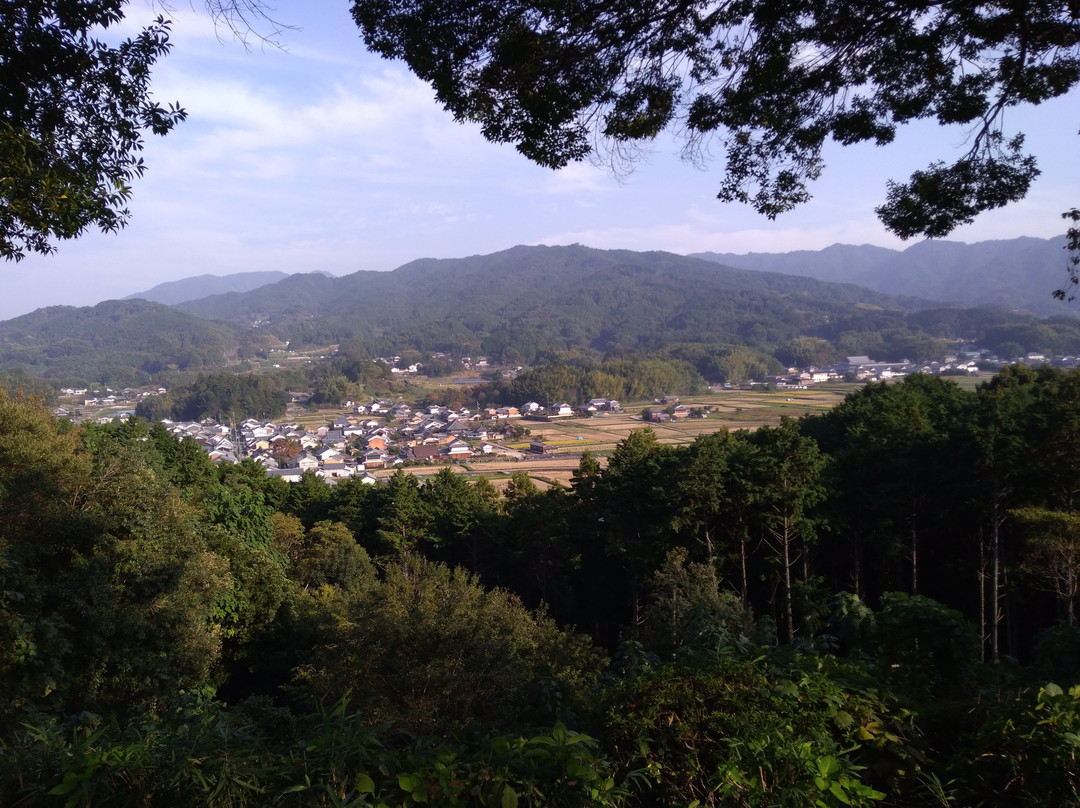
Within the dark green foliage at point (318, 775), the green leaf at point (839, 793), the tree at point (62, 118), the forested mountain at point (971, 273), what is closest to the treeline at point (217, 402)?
the forested mountain at point (971, 273)

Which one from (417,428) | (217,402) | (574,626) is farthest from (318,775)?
(217,402)

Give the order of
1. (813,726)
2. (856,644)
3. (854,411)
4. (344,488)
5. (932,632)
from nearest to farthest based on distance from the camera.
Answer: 1. (813,726)
2. (932,632)
3. (856,644)
4. (854,411)
5. (344,488)

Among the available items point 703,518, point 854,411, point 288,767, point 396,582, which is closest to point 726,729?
point 288,767

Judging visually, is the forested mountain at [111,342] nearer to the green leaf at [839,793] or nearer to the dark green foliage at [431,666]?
the dark green foliage at [431,666]

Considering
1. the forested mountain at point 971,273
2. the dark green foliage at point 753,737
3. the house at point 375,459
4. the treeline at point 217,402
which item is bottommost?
the house at point 375,459

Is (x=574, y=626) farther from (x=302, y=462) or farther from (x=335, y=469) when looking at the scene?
(x=302, y=462)

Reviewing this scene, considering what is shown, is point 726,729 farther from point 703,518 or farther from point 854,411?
point 854,411

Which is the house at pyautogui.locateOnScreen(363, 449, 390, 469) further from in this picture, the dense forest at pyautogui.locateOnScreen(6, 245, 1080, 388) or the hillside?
the hillside
